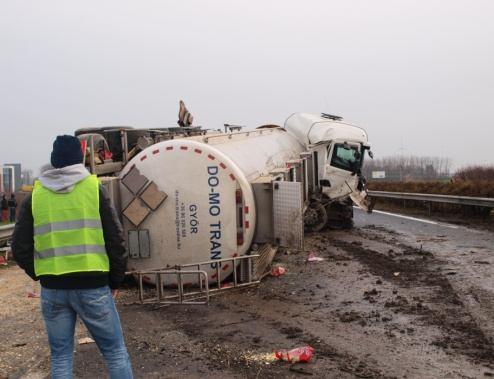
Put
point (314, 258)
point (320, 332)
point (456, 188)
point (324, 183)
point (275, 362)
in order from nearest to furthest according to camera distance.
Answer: point (275, 362)
point (320, 332)
point (314, 258)
point (324, 183)
point (456, 188)

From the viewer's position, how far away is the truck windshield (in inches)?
570

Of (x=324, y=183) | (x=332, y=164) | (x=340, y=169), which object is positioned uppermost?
(x=332, y=164)

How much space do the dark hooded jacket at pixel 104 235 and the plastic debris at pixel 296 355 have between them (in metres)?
1.75

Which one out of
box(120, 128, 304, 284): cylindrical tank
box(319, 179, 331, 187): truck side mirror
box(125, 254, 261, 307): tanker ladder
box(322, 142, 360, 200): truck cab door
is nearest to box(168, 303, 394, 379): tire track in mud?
box(125, 254, 261, 307): tanker ladder

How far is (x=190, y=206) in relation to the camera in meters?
7.18

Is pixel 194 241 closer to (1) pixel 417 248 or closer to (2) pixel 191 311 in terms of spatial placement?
(2) pixel 191 311

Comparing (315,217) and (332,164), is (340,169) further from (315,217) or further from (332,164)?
(315,217)

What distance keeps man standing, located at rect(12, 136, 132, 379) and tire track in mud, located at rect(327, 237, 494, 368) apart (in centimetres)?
298

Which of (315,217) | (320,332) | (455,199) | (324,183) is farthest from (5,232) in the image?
(455,199)

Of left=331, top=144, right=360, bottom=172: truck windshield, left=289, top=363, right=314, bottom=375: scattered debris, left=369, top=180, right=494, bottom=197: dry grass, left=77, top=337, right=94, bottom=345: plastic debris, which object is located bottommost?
left=77, top=337, right=94, bottom=345: plastic debris

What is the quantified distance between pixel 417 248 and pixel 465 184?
8.10m

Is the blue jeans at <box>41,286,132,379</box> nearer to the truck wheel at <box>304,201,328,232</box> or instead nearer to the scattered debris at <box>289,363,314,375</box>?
the scattered debris at <box>289,363,314,375</box>

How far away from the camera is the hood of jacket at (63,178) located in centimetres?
360

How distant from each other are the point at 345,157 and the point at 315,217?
183 centimetres
